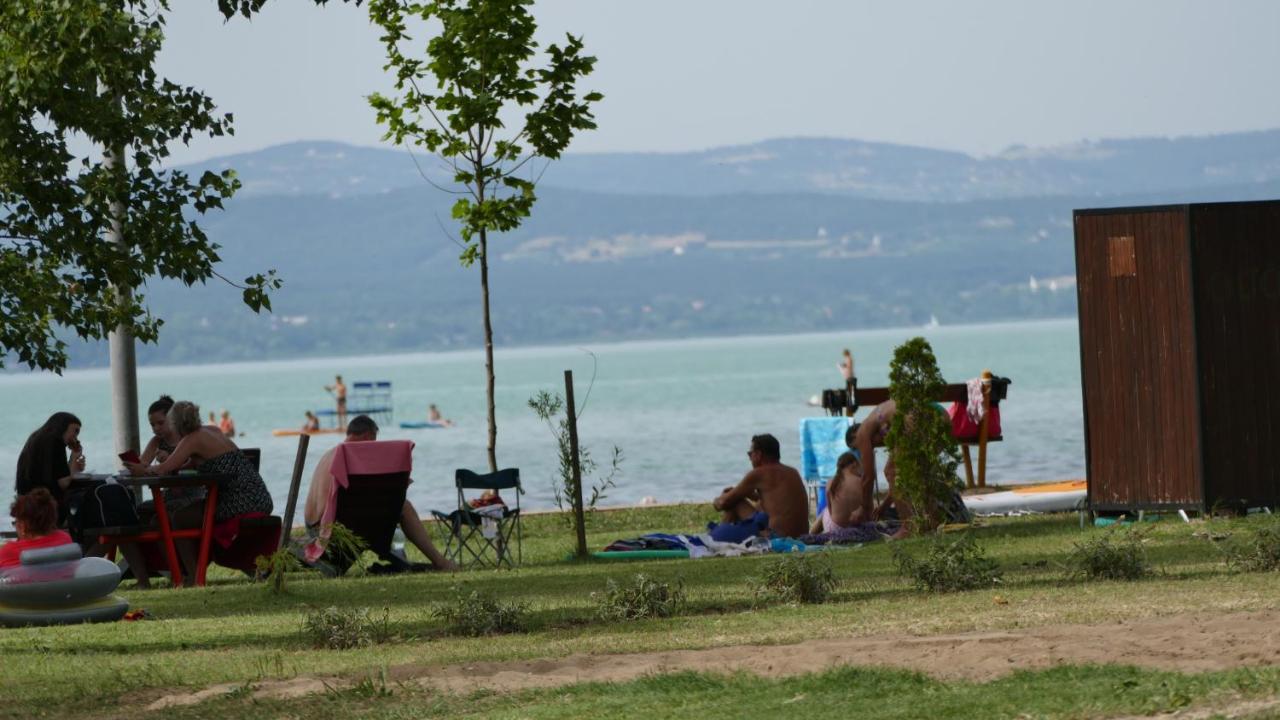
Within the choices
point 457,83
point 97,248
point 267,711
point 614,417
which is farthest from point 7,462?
point 267,711

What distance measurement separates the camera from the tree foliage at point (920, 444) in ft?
40.0

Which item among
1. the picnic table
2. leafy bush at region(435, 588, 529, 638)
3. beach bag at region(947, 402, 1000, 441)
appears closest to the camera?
leafy bush at region(435, 588, 529, 638)

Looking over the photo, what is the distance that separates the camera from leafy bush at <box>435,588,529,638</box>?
327 inches

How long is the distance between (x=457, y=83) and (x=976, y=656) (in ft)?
29.6

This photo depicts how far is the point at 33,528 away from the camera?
9.51 m

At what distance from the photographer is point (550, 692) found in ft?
21.3

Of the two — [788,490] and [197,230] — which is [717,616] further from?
[788,490]

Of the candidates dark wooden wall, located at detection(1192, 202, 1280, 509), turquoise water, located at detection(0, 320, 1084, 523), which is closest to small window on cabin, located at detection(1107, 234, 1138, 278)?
dark wooden wall, located at detection(1192, 202, 1280, 509)

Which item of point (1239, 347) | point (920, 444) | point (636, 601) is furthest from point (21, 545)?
point (1239, 347)

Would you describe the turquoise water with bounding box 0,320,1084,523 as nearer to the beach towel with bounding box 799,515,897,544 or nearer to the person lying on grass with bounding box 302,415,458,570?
the beach towel with bounding box 799,515,897,544

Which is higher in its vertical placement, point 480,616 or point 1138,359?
point 1138,359

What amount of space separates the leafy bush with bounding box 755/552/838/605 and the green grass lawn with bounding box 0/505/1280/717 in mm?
102

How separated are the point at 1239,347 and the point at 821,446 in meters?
5.02

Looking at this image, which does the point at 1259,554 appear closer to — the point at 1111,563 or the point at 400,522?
the point at 1111,563
